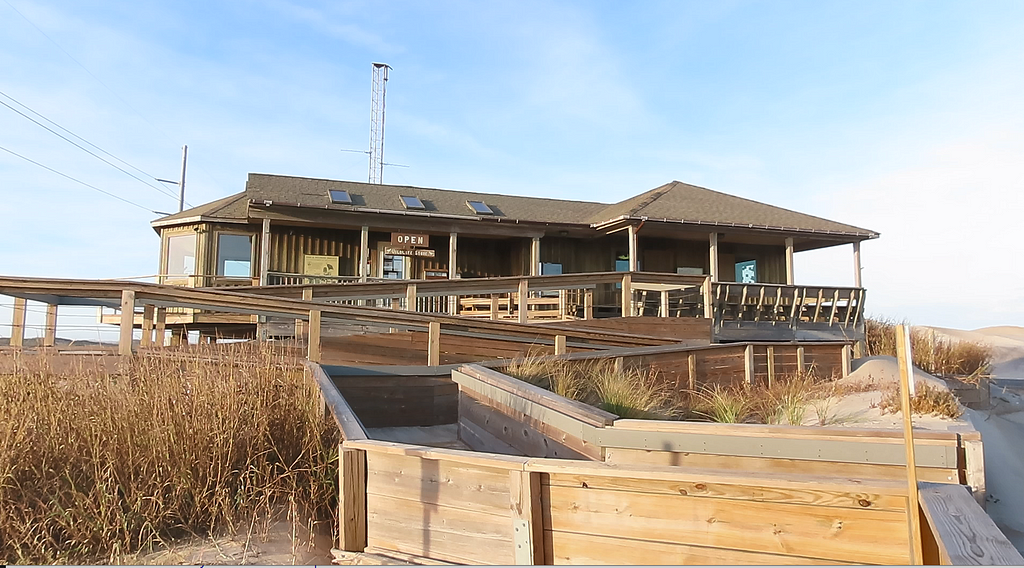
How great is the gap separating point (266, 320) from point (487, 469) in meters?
8.18

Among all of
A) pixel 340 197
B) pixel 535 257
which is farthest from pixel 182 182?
pixel 535 257

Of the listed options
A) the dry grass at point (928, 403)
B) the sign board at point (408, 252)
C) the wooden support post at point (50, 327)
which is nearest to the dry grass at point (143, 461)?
the wooden support post at point (50, 327)

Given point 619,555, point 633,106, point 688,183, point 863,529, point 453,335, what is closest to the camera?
point 863,529

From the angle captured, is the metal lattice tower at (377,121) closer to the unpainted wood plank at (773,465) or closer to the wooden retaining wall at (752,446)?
the wooden retaining wall at (752,446)

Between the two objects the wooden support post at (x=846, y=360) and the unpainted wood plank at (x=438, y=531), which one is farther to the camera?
the wooden support post at (x=846, y=360)

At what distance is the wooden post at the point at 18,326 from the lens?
20.4 feet

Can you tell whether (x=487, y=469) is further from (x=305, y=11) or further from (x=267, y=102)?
(x=267, y=102)

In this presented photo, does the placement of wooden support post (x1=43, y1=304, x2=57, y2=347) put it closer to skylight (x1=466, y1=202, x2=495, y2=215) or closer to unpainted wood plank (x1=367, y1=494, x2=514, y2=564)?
unpainted wood plank (x1=367, y1=494, x2=514, y2=564)

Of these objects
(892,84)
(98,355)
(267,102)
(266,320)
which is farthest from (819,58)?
(267,102)

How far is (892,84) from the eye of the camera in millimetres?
10555

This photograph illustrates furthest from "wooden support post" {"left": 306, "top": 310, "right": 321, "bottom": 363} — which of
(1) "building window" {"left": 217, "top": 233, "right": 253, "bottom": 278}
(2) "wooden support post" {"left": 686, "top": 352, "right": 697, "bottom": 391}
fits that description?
(1) "building window" {"left": 217, "top": 233, "right": 253, "bottom": 278}

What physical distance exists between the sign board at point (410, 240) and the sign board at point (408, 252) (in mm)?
104

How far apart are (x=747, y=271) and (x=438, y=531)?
18411 millimetres

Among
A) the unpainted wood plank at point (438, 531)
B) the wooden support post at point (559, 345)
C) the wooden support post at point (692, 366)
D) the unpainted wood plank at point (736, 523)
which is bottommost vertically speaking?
the unpainted wood plank at point (438, 531)
